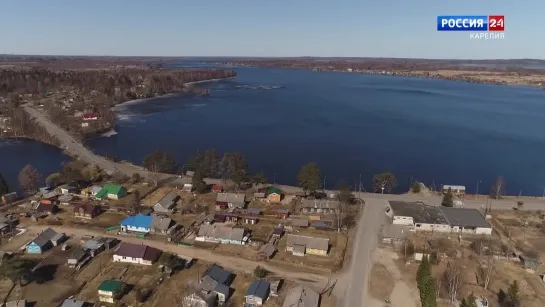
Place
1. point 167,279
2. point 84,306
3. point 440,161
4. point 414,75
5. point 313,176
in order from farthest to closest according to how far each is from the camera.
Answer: point 414,75 < point 440,161 < point 313,176 < point 167,279 < point 84,306

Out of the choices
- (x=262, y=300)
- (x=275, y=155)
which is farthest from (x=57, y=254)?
(x=275, y=155)

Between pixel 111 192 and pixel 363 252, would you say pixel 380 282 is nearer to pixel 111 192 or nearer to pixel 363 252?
pixel 363 252

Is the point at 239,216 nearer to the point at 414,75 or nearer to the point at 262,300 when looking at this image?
the point at 262,300

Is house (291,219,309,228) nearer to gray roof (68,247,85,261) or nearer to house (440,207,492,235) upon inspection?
house (440,207,492,235)

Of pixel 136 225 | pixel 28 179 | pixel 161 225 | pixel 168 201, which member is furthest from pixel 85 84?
pixel 161 225

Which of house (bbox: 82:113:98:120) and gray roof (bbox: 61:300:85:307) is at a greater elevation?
house (bbox: 82:113:98:120)

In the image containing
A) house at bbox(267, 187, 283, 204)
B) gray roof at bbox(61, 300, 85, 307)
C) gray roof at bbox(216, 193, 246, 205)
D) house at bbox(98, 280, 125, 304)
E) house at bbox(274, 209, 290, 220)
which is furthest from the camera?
house at bbox(267, 187, 283, 204)

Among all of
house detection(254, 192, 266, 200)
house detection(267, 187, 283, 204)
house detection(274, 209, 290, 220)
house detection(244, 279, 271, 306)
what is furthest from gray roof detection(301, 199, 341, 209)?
house detection(244, 279, 271, 306)
